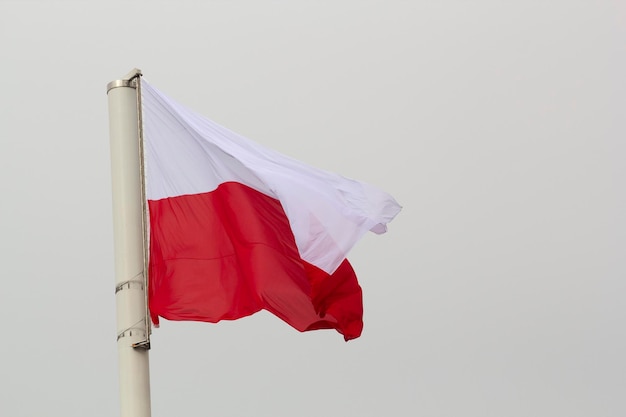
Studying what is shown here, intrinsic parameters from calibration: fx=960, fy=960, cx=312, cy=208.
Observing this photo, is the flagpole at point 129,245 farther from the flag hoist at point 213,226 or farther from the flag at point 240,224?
the flag at point 240,224

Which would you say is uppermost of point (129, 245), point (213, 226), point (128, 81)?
point (128, 81)

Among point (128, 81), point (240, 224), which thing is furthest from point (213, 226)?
point (128, 81)

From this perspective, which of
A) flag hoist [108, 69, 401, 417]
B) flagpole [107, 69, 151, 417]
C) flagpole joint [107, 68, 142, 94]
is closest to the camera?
flagpole [107, 69, 151, 417]

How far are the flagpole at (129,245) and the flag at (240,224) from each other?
0.66 ft

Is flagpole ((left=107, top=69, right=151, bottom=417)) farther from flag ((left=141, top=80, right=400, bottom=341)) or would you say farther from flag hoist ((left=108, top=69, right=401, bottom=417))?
flag ((left=141, top=80, right=400, bottom=341))

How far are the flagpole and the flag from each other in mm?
203

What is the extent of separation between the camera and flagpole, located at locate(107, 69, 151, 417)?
13.5 meters

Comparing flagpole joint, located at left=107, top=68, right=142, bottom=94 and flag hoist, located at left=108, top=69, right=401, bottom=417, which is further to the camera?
flagpole joint, located at left=107, top=68, right=142, bottom=94

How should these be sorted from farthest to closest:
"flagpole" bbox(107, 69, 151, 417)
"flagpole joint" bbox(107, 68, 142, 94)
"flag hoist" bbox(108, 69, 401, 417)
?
1. "flagpole joint" bbox(107, 68, 142, 94)
2. "flag hoist" bbox(108, 69, 401, 417)
3. "flagpole" bbox(107, 69, 151, 417)

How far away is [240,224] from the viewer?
48.4ft

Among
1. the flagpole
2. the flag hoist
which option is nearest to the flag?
the flag hoist

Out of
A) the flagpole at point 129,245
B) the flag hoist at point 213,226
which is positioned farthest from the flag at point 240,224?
the flagpole at point 129,245

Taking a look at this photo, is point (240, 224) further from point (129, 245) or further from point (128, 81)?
point (128, 81)

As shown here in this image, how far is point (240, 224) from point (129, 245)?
183cm
